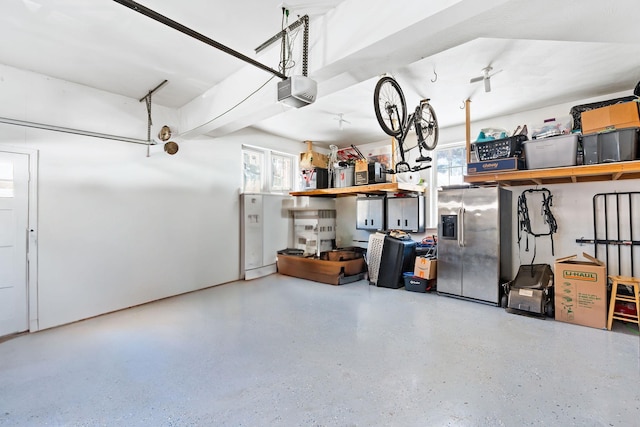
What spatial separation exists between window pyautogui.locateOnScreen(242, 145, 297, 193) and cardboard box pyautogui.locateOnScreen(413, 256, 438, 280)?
327 cm

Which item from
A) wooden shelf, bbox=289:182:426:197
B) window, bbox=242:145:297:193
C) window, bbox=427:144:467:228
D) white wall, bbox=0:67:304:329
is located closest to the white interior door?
white wall, bbox=0:67:304:329

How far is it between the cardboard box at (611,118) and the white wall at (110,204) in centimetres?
516

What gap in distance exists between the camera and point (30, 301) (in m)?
3.22

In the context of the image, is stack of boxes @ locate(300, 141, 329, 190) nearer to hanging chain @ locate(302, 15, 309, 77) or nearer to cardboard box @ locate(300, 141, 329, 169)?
cardboard box @ locate(300, 141, 329, 169)

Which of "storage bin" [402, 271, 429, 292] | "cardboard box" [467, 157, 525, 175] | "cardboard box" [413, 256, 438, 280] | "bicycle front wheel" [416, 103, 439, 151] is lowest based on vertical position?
"storage bin" [402, 271, 429, 292]

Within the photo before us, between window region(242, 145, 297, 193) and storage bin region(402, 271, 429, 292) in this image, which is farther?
window region(242, 145, 297, 193)

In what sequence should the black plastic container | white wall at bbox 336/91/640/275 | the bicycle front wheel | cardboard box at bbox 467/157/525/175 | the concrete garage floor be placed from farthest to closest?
the black plastic container → the bicycle front wheel → white wall at bbox 336/91/640/275 → cardboard box at bbox 467/157/525/175 → the concrete garage floor

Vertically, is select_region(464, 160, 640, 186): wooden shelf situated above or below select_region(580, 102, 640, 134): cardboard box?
below

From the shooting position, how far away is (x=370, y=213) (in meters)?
5.98

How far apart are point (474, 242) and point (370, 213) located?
86.2 inches

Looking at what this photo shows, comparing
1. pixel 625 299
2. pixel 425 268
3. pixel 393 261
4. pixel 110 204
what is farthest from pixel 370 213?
pixel 110 204

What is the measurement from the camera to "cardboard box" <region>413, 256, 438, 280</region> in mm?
4637

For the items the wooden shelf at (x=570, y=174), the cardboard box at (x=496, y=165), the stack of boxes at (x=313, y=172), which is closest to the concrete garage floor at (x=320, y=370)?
the wooden shelf at (x=570, y=174)

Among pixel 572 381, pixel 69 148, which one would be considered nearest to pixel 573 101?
pixel 572 381
